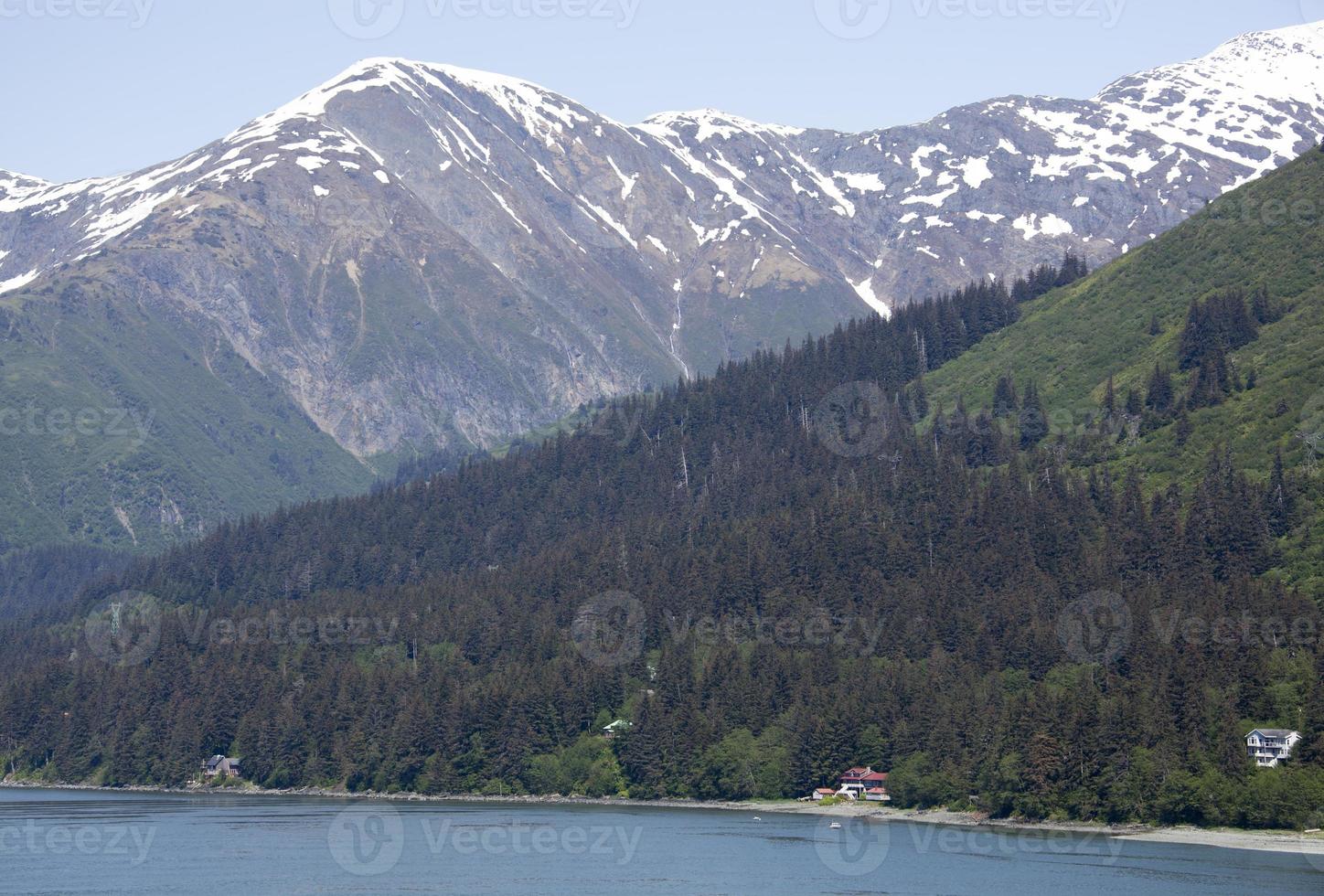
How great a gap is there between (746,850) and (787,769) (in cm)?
3742

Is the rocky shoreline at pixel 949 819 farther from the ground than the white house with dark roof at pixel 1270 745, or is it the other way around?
the white house with dark roof at pixel 1270 745

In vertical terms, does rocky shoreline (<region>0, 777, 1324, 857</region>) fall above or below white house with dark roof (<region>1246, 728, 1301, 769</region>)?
below

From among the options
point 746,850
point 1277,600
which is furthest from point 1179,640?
point 746,850

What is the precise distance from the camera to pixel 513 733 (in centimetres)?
19738

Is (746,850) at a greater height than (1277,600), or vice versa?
(1277,600)

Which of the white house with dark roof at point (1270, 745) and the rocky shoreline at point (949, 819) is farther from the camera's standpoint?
the white house with dark roof at point (1270, 745)

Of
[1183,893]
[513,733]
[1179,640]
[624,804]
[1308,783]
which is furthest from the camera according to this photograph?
[513,733]

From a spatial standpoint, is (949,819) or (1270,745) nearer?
(1270,745)

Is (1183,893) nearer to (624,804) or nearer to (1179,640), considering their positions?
(1179,640)

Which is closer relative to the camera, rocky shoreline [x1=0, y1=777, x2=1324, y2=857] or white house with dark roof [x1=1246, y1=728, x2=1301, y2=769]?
rocky shoreline [x1=0, y1=777, x2=1324, y2=857]

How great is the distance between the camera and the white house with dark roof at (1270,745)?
475ft

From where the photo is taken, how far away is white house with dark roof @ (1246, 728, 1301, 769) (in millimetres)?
144750

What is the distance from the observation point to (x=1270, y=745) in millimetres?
146500

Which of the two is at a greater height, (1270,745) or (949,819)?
(1270,745)
